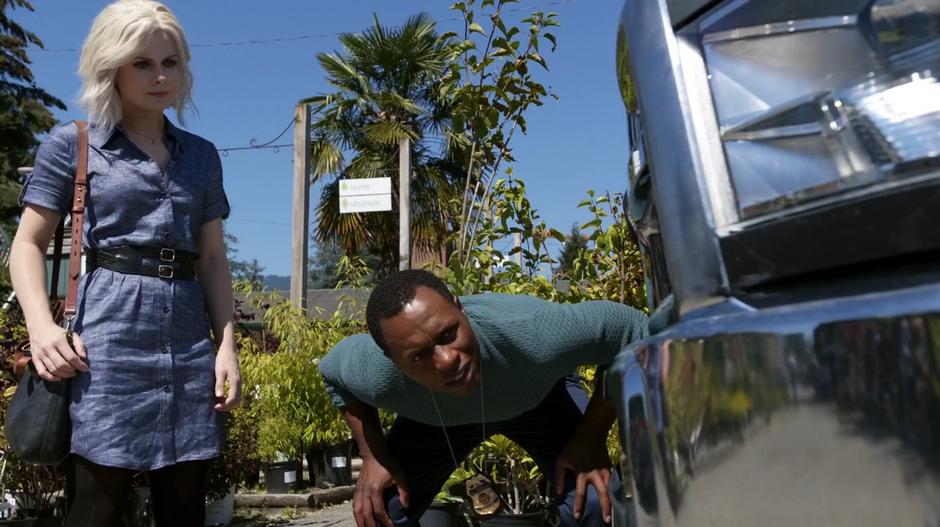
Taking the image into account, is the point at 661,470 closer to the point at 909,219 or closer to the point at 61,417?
the point at 909,219

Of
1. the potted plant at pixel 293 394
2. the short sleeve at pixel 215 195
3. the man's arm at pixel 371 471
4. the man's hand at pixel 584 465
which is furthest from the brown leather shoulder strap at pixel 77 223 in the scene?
the potted plant at pixel 293 394

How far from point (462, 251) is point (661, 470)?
382cm

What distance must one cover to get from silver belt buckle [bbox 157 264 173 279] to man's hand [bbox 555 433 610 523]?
1.18m

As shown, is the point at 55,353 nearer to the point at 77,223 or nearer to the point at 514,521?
the point at 77,223

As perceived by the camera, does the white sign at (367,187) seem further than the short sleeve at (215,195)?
Yes

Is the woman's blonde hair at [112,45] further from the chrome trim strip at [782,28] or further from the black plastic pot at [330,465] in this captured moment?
the black plastic pot at [330,465]

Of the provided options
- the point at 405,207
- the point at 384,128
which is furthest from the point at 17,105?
the point at 405,207

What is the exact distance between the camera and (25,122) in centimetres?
2909

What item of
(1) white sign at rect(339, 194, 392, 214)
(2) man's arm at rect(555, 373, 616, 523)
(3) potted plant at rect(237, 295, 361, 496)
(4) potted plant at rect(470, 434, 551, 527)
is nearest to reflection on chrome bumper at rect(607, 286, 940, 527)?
(2) man's arm at rect(555, 373, 616, 523)

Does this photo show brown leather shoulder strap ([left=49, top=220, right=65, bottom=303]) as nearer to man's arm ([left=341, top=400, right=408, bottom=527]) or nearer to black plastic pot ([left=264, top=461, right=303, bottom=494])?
man's arm ([left=341, top=400, right=408, bottom=527])

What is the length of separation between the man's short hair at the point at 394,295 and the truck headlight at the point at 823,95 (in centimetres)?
126

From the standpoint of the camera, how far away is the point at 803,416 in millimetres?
953

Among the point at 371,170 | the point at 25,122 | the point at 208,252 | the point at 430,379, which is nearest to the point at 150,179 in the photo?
the point at 208,252

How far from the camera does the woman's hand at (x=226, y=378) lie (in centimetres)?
246
